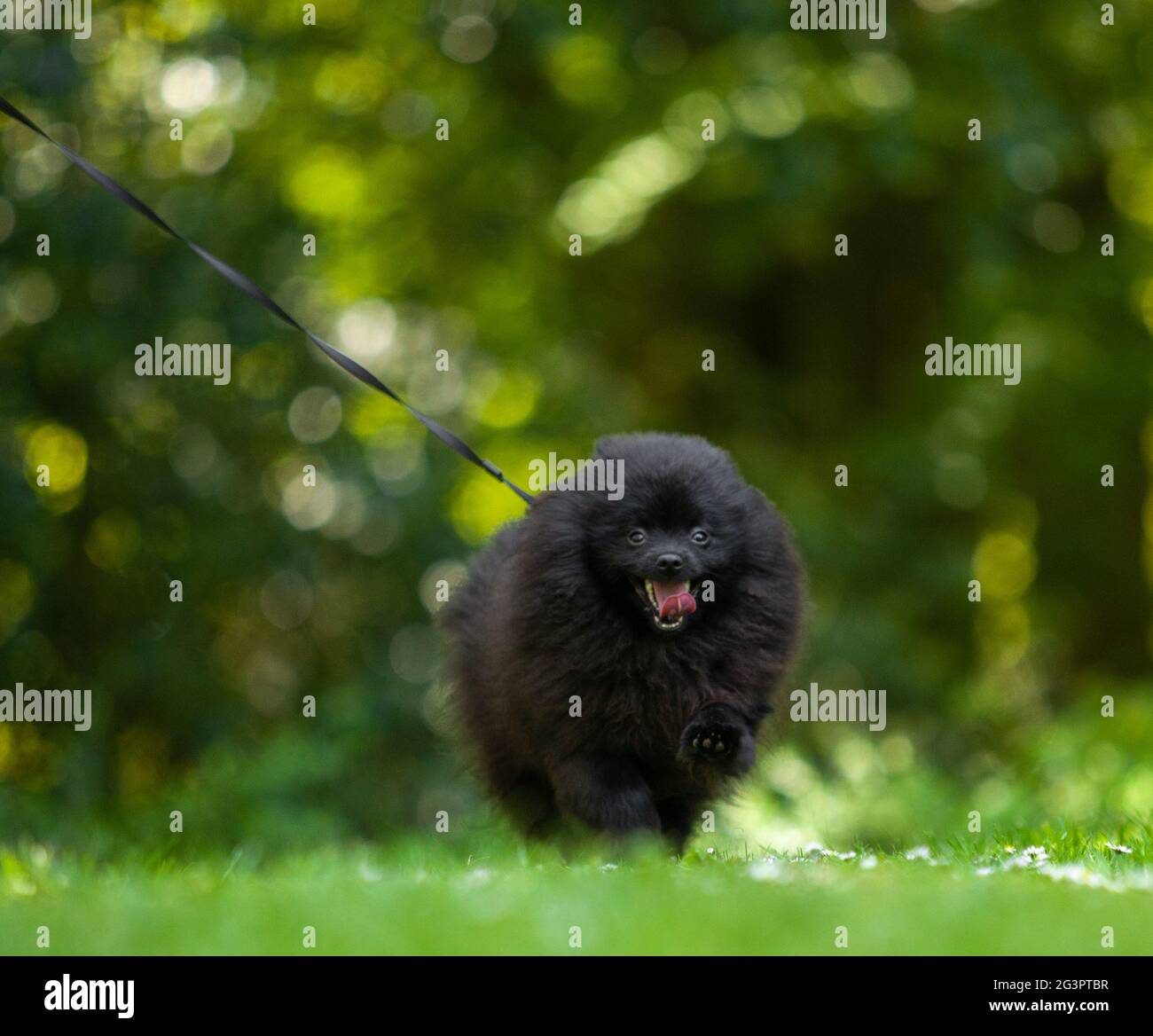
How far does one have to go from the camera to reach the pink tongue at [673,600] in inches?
208

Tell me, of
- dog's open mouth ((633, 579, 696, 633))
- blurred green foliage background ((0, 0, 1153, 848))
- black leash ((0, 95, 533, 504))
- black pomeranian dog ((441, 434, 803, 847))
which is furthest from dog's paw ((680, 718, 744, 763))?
blurred green foliage background ((0, 0, 1153, 848))

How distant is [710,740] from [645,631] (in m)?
0.53

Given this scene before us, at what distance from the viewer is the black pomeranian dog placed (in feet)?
17.5

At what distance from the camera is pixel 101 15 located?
32.6 ft

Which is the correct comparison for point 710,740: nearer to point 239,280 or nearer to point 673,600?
point 673,600

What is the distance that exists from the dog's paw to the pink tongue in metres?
0.40

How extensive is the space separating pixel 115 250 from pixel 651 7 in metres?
4.62

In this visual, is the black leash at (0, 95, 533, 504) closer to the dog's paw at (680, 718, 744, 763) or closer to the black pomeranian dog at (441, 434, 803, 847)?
the black pomeranian dog at (441, 434, 803, 847)

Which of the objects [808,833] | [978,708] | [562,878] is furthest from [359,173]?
[562,878]

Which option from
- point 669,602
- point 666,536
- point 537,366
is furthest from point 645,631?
point 537,366

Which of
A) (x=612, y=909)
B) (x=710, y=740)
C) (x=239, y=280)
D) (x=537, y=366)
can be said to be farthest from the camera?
(x=537, y=366)

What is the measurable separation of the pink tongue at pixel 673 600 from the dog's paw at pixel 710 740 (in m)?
0.40

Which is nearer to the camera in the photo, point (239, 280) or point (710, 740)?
point (710, 740)

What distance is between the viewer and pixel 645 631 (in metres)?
5.48
